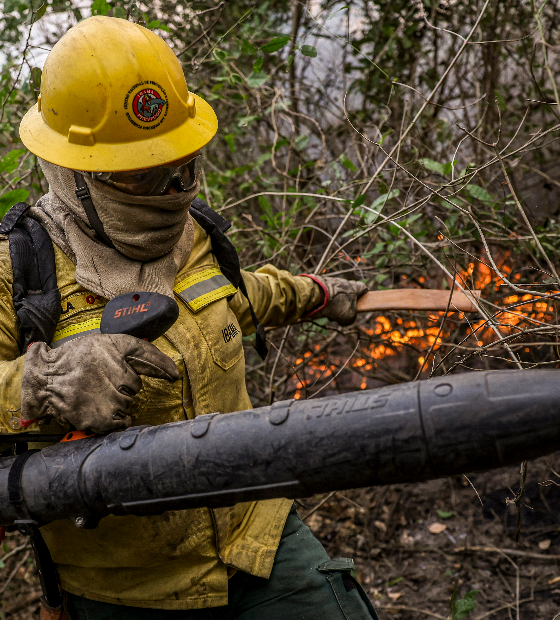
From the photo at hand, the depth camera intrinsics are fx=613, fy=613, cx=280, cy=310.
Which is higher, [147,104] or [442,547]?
[147,104]

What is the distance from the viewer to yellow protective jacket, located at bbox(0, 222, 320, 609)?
1920 mm

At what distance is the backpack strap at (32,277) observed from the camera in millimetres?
1787

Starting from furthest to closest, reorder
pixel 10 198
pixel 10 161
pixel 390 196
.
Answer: pixel 390 196 → pixel 10 161 → pixel 10 198

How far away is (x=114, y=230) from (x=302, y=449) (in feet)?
3.29

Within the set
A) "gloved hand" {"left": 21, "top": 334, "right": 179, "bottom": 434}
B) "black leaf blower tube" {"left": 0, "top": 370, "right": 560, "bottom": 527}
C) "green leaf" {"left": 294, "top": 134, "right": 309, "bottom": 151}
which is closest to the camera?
"black leaf blower tube" {"left": 0, "top": 370, "right": 560, "bottom": 527}

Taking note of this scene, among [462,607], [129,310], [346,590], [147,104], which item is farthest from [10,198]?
[462,607]

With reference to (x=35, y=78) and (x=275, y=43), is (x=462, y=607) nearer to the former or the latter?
(x=275, y=43)

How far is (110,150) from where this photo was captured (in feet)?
6.13

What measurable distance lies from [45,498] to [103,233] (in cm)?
82

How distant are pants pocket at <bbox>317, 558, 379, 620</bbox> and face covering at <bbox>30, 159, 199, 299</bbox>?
1.12 m

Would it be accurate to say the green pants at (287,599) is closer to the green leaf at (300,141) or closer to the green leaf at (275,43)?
the green leaf at (275,43)

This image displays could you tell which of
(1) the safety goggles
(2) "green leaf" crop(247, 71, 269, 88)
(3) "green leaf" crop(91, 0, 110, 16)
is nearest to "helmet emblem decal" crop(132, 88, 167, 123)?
(1) the safety goggles

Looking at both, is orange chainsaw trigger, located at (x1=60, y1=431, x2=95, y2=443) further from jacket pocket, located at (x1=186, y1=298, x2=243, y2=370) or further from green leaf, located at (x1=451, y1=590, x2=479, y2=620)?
green leaf, located at (x1=451, y1=590, x2=479, y2=620)

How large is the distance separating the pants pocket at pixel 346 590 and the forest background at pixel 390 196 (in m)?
1.06
